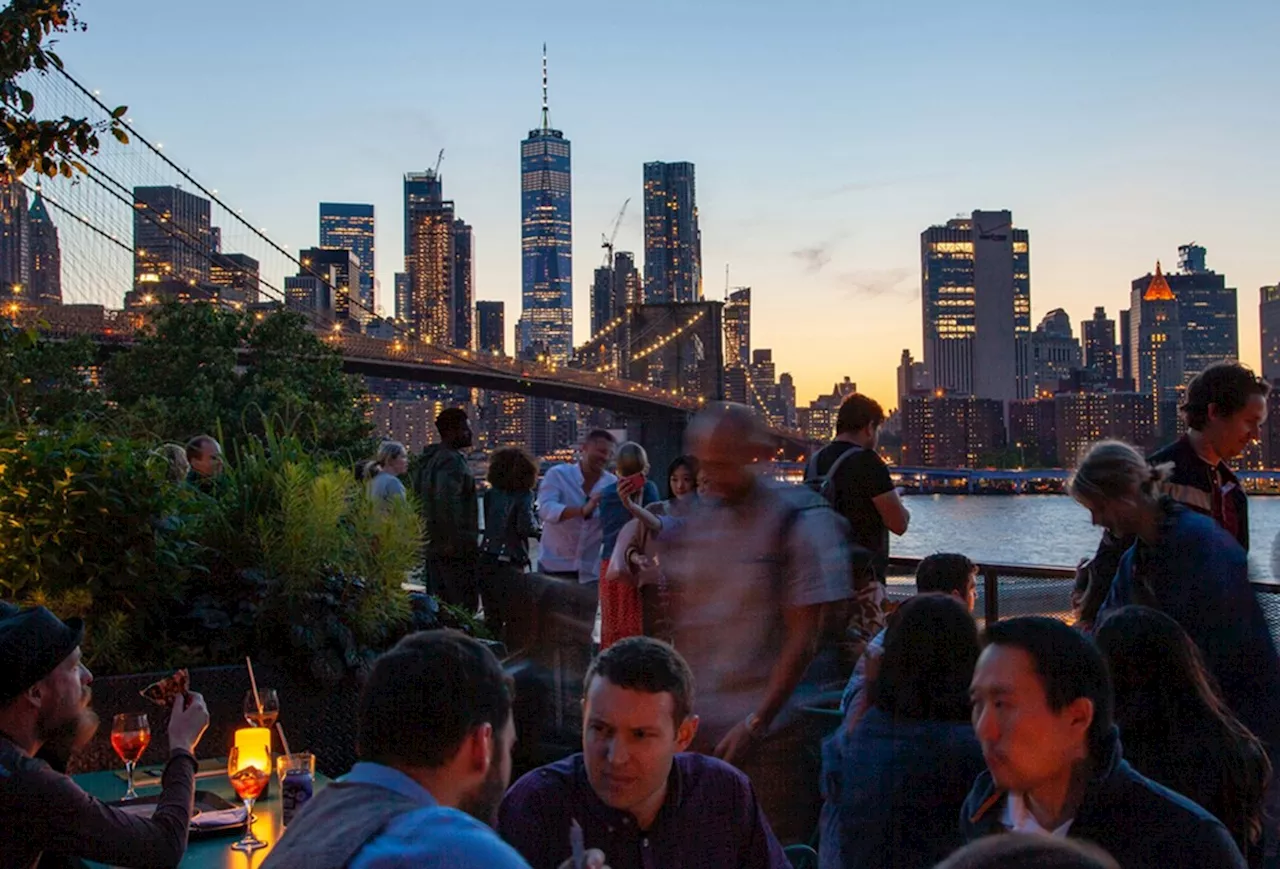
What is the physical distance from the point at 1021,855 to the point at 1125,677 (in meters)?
1.75

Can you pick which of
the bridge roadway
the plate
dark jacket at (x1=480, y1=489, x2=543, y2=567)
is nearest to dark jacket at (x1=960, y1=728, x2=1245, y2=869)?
the plate

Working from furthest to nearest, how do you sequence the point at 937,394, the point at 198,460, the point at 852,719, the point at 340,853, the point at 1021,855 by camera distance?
the point at 937,394 < the point at 198,460 < the point at 852,719 < the point at 340,853 < the point at 1021,855

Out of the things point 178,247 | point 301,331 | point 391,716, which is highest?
point 178,247

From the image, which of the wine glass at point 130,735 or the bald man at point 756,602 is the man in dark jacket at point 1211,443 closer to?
the bald man at point 756,602

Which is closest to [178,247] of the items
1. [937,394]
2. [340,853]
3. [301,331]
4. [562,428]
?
[562,428]

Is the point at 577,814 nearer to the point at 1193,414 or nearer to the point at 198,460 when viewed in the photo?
the point at 1193,414

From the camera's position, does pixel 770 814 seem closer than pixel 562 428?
Yes

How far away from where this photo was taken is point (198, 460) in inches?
260

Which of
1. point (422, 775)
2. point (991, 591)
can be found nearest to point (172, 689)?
point (422, 775)

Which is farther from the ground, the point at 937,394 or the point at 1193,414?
the point at 937,394

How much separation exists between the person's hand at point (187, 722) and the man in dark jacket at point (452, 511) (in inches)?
143

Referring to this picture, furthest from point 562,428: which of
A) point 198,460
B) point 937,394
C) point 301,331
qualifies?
point 198,460

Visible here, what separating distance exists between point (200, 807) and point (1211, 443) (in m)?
2.89

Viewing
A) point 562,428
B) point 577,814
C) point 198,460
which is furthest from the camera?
point 562,428
